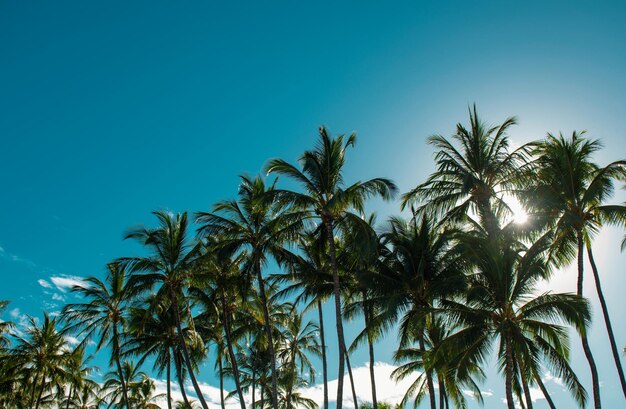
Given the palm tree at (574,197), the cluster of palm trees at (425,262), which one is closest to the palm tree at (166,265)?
the cluster of palm trees at (425,262)

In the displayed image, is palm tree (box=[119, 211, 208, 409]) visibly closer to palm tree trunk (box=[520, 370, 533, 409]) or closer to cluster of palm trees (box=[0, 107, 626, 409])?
cluster of palm trees (box=[0, 107, 626, 409])

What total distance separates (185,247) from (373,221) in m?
9.85

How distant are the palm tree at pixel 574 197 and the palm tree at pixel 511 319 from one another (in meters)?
2.29

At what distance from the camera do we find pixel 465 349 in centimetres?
A: 1558

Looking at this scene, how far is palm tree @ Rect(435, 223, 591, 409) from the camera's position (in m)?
14.7

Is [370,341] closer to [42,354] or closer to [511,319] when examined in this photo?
[511,319]

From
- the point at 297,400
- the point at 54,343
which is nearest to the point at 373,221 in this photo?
the point at 297,400

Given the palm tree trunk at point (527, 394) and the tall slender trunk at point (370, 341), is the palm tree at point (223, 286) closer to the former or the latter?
the tall slender trunk at point (370, 341)

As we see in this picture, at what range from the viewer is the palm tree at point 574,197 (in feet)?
57.2

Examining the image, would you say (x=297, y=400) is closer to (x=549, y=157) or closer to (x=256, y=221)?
(x=256, y=221)

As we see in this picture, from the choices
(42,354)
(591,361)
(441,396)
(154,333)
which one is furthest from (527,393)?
(42,354)

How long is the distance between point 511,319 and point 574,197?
5.87 metres

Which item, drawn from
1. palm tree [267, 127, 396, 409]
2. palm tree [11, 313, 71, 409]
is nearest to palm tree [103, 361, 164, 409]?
palm tree [11, 313, 71, 409]

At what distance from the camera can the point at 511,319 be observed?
15.3 m
